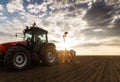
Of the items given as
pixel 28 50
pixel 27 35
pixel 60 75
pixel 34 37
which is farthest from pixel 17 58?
pixel 60 75

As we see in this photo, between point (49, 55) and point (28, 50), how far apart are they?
1.79 meters

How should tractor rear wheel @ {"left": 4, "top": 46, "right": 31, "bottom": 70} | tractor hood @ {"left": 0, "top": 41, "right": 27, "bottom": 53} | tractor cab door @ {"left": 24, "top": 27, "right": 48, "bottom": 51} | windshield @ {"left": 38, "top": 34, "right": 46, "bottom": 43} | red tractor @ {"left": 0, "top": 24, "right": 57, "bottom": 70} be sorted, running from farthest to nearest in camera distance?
windshield @ {"left": 38, "top": 34, "right": 46, "bottom": 43}
tractor cab door @ {"left": 24, "top": 27, "right": 48, "bottom": 51}
tractor hood @ {"left": 0, "top": 41, "right": 27, "bottom": 53}
red tractor @ {"left": 0, "top": 24, "right": 57, "bottom": 70}
tractor rear wheel @ {"left": 4, "top": 46, "right": 31, "bottom": 70}

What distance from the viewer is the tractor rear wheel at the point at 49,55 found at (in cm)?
1249

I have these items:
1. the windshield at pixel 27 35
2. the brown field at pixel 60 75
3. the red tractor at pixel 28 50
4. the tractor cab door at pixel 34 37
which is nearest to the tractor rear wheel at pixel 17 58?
the red tractor at pixel 28 50

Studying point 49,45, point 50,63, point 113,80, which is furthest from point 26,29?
point 113,80

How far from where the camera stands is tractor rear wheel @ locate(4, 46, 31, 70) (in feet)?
32.6

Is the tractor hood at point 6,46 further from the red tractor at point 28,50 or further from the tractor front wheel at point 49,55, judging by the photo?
the tractor front wheel at point 49,55

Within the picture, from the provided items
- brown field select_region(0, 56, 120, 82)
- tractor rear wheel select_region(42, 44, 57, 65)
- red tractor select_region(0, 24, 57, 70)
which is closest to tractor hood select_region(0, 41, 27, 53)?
red tractor select_region(0, 24, 57, 70)

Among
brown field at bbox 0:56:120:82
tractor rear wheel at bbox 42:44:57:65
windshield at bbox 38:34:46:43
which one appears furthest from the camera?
windshield at bbox 38:34:46:43

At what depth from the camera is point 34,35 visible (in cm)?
1245

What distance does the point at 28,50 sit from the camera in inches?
464

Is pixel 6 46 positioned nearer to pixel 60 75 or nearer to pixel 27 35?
pixel 27 35

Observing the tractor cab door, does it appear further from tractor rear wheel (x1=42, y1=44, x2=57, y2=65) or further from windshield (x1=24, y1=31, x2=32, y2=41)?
tractor rear wheel (x1=42, y1=44, x2=57, y2=65)

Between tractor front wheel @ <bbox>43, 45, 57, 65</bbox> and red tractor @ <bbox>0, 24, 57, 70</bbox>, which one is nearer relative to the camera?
red tractor @ <bbox>0, 24, 57, 70</bbox>
